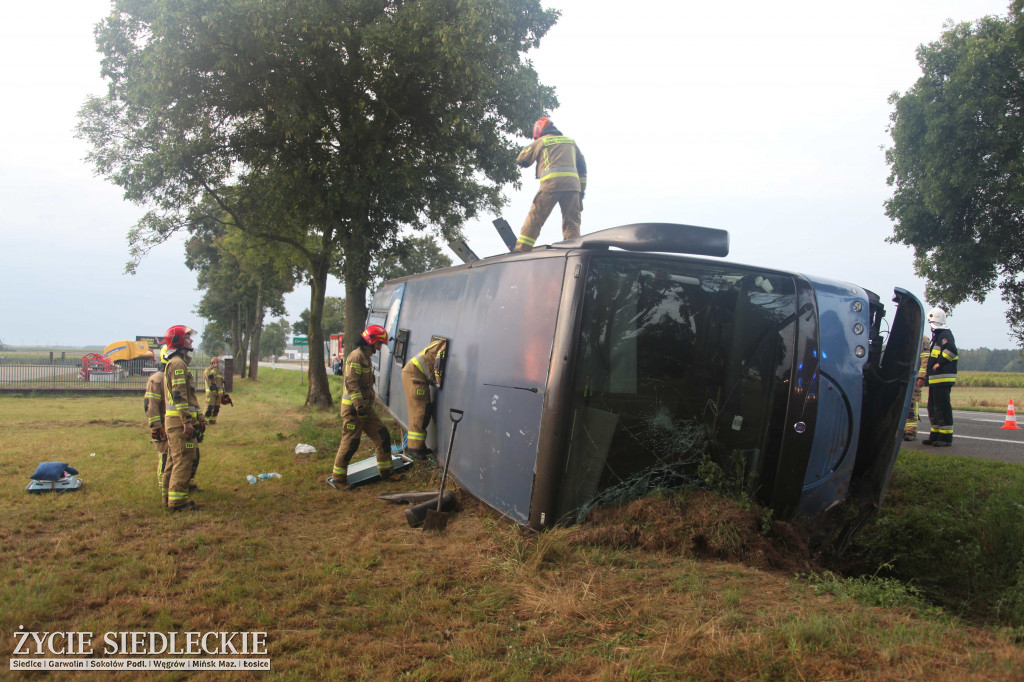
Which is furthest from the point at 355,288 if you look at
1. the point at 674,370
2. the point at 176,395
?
the point at 674,370

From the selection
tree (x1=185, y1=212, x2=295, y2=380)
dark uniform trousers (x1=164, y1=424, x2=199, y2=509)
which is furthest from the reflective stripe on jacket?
tree (x1=185, y1=212, x2=295, y2=380)

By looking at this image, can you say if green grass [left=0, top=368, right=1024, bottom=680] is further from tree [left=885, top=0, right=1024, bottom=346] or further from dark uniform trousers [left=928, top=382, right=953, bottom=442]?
tree [left=885, top=0, right=1024, bottom=346]

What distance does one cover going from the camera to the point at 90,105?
47.5 ft

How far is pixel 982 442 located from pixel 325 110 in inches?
531

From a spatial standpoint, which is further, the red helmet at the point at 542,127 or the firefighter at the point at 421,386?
the red helmet at the point at 542,127

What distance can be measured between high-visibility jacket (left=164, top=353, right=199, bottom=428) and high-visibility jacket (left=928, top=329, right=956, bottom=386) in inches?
392

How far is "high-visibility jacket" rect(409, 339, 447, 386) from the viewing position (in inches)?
277

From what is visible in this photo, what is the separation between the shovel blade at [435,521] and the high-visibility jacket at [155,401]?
3435mm

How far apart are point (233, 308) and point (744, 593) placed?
39710mm

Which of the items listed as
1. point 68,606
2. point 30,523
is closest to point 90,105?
point 30,523

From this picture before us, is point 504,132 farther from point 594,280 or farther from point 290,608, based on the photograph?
point 290,608

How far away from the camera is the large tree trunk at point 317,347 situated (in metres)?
16.4

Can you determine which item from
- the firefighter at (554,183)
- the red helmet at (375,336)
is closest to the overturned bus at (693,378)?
the firefighter at (554,183)

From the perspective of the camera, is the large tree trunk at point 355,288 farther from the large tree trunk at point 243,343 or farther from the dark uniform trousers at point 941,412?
the large tree trunk at point 243,343
